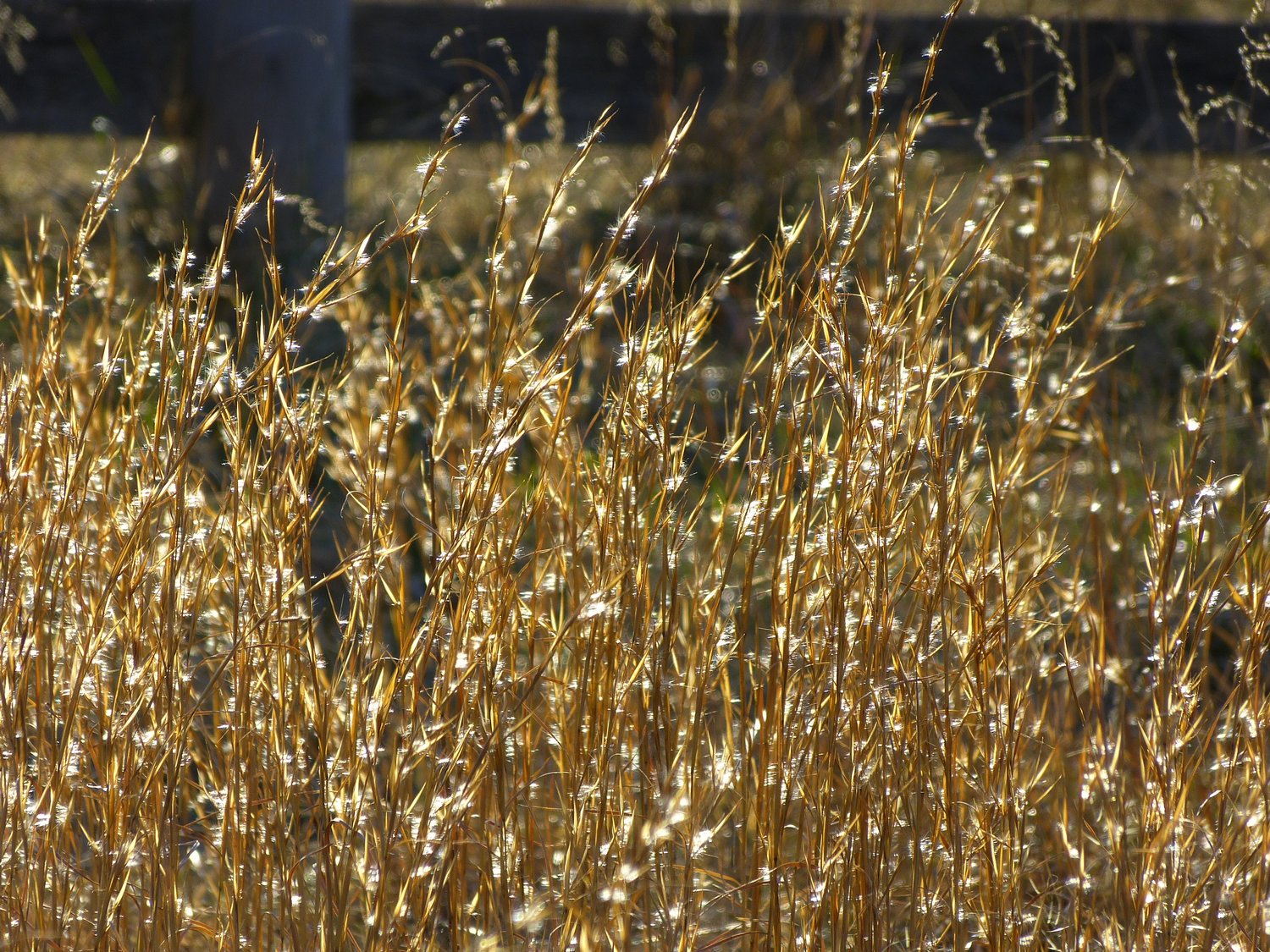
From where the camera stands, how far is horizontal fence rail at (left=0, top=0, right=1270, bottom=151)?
10.1 ft

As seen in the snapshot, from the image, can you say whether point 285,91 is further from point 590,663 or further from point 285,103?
point 590,663

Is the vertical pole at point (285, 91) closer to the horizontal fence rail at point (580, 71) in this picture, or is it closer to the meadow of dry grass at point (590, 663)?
the horizontal fence rail at point (580, 71)

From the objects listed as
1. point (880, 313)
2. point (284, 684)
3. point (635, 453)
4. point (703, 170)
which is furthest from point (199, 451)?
point (703, 170)

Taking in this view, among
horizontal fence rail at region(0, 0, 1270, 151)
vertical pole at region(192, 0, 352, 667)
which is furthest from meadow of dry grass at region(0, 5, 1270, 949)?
horizontal fence rail at region(0, 0, 1270, 151)

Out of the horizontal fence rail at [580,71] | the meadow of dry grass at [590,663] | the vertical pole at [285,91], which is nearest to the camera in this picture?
the meadow of dry grass at [590,663]

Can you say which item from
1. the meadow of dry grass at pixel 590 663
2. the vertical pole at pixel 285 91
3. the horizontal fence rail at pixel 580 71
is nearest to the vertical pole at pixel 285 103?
the vertical pole at pixel 285 91

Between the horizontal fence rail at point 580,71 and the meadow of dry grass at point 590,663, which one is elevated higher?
the horizontal fence rail at point 580,71

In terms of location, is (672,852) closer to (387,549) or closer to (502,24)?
(387,549)

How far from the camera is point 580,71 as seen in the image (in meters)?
3.25

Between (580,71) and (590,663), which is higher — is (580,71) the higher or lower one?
the higher one

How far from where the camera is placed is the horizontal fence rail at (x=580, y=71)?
3068 mm

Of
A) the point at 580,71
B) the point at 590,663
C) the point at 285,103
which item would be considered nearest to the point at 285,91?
the point at 285,103

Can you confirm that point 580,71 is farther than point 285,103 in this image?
Yes

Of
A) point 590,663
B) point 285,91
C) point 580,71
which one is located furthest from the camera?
point 580,71
